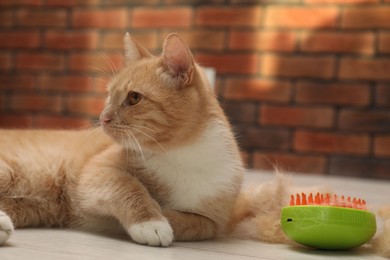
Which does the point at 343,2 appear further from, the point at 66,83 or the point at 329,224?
the point at 329,224

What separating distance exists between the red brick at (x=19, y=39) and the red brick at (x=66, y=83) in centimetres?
21

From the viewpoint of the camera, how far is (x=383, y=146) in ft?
9.29

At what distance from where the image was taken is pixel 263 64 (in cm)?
301

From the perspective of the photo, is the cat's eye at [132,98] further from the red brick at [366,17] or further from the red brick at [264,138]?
the red brick at [366,17]

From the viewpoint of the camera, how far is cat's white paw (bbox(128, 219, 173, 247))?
41.6 inches

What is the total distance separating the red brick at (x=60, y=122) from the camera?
Result: 11.0 feet

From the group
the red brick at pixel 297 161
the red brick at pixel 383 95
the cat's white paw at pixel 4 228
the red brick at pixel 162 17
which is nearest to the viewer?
the cat's white paw at pixel 4 228

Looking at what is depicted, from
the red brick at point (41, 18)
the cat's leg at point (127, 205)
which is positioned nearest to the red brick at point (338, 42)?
the red brick at point (41, 18)

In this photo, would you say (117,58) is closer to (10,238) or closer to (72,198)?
(72,198)

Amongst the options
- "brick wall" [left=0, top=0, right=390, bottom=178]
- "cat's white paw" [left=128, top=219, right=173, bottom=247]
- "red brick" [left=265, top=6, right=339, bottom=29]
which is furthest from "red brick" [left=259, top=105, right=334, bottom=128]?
"cat's white paw" [left=128, top=219, right=173, bottom=247]

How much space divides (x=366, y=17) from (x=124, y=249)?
217 cm

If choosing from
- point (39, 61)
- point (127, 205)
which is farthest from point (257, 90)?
point (127, 205)

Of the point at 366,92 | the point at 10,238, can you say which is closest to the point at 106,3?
the point at 366,92

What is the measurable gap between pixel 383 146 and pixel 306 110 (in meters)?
0.40
